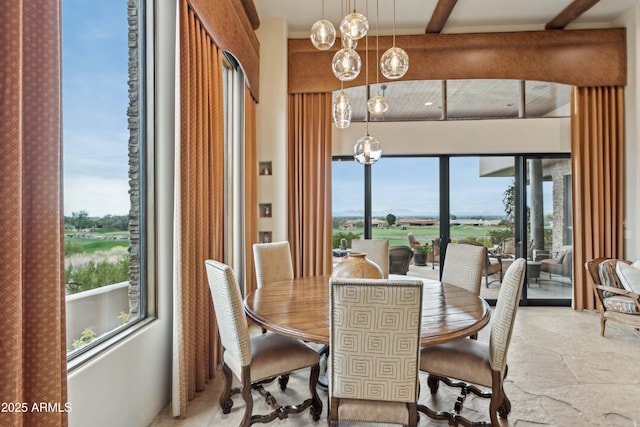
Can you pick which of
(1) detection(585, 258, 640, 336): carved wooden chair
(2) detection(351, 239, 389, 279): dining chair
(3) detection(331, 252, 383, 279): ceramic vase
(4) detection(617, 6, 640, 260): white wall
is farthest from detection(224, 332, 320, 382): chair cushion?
(4) detection(617, 6, 640, 260): white wall

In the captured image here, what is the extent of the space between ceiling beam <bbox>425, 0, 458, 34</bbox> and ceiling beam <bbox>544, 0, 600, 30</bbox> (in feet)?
4.35

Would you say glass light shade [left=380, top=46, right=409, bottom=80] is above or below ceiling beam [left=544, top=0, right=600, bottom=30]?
below

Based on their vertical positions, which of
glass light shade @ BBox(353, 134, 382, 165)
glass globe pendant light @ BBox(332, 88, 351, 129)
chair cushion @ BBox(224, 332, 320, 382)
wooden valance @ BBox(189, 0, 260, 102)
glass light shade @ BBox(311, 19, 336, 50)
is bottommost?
chair cushion @ BBox(224, 332, 320, 382)

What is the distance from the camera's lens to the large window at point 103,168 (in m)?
1.53

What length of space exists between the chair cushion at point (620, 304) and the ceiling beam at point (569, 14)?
3.15 m

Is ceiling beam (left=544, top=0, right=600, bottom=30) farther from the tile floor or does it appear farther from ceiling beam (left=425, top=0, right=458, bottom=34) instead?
the tile floor

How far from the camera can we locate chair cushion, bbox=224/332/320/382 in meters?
1.86

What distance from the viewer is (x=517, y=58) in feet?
13.8

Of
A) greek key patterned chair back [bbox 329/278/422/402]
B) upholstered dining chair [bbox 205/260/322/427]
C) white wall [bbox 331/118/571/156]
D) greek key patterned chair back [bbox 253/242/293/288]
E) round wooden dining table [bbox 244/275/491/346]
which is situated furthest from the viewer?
white wall [bbox 331/118/571/156]

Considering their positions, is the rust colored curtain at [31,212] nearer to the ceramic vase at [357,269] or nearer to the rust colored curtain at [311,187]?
the ceramic vase at [357,269]

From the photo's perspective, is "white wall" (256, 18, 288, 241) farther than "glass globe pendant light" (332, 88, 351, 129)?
Yes

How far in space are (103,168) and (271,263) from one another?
1.56 m

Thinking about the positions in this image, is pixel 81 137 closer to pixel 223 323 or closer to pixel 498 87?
pixel 223 323

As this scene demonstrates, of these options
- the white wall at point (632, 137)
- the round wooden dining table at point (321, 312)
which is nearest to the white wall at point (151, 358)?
the round wooden dining table at point (321, 312)
